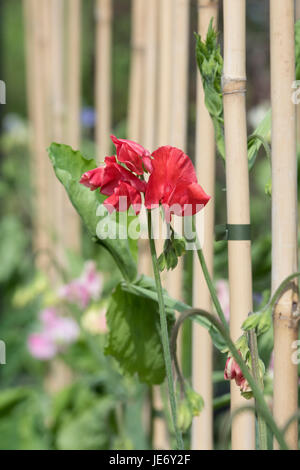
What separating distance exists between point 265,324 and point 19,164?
8.02 feet

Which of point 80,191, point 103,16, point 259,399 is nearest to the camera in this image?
point 259,399

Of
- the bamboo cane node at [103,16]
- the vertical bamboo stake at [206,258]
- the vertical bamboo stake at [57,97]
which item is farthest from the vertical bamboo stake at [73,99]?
the vertical bamboo stake at [206,258]

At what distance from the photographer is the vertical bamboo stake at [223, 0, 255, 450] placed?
0.46 meters

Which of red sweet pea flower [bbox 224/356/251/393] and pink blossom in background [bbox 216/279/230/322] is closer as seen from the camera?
red sweet pea flower [bbox 224/356/251/393]

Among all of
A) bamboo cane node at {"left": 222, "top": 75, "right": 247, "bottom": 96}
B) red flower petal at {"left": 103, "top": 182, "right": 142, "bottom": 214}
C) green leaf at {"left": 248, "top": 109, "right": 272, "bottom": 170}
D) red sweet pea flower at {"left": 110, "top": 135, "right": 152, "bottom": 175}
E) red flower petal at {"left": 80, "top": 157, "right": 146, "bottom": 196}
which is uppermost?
bamboo cane node at {"left": 222, "top": 75, "right": 247, "bottom": 96}

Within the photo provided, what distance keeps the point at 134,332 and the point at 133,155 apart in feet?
0.67

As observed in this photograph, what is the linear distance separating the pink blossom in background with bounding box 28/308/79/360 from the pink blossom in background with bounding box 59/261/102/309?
0.62ft

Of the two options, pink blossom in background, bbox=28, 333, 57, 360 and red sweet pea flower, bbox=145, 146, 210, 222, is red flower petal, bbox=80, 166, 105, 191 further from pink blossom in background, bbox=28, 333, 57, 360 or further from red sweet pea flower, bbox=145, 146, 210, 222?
pink blossom in background, bbox=28, 333, 57, 360

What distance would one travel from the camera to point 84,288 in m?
1.21

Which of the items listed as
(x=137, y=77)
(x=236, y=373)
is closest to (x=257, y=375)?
(x=236, y=373)

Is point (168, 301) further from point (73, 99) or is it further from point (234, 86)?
point (73, 99)

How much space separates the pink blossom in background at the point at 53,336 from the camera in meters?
1.40

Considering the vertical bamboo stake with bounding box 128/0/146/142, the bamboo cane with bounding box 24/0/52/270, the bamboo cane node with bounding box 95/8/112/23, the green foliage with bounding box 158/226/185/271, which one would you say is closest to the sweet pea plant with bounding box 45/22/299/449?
the green foliage with bounding box 158/226/185/271

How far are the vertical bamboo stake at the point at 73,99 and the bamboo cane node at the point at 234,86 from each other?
101 cm
